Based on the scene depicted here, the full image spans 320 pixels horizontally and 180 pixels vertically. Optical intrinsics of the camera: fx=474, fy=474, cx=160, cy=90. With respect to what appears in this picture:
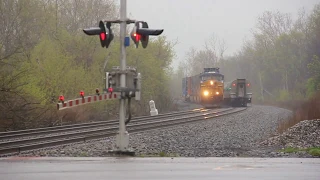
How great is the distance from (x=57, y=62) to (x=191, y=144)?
1858 cm

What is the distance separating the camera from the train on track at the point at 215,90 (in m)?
48.3

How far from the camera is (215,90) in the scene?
4822 centimetres

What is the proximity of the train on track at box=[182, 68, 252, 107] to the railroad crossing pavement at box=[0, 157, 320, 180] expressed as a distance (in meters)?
36.5

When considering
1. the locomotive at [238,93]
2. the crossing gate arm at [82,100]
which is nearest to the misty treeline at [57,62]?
the locomotive at [238,93]

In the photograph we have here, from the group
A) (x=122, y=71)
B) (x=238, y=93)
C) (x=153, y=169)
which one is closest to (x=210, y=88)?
(x=238, y=93)

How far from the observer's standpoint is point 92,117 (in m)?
33.4

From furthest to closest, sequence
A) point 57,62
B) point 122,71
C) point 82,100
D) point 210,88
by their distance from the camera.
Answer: point 210,88 → point 57,62 → point 82,100 → point 122,71

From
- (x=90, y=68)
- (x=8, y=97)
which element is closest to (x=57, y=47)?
(x=90, y=68)

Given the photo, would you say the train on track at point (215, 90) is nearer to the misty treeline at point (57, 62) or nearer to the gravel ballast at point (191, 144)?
the misty treeline at point (57, 62)

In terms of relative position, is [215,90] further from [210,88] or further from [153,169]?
[153,169]

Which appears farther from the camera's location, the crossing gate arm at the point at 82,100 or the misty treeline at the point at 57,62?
the misty treeline at the point at 57,62

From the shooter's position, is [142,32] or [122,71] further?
[122,71]

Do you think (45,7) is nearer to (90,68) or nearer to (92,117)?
(90,68)

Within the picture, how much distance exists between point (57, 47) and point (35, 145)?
25.1 metres
